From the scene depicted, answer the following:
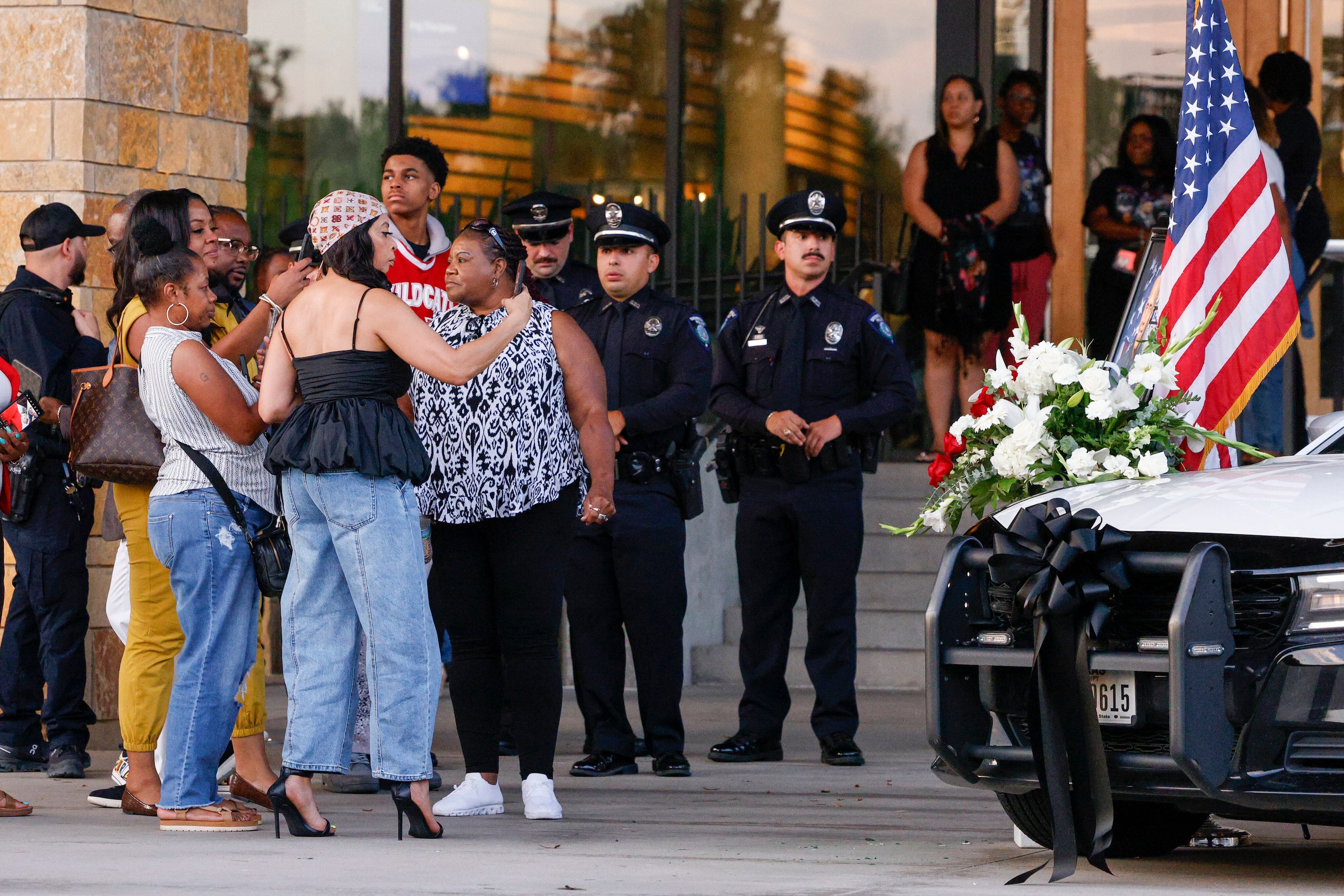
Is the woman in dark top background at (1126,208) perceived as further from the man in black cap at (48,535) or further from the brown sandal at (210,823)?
the brown sandal at (210,823)

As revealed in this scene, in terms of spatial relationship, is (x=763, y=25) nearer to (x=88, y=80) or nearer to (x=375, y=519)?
(x=88, y=80)

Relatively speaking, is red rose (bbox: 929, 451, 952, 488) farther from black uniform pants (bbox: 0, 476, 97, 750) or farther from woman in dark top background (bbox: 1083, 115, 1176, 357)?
woman in dark top background (bbox: 1083, 115, 1176, 357)

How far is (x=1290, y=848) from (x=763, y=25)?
989 centimetres

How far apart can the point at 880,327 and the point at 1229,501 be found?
3.20m

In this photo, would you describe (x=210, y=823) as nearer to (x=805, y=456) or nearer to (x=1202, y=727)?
(x=805, y=456)

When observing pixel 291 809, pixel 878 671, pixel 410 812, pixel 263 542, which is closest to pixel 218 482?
pixel 263 542

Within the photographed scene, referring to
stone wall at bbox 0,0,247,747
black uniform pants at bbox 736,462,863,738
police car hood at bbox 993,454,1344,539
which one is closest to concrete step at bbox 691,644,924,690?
black uniform pants at bbox 736,462,863,738

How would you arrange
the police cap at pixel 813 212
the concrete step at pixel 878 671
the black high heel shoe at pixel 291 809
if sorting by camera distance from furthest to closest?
the concrete step at pixel 878 671 → the police cap at pixel 813 212 → the black high heel shoe at pixel 291 809

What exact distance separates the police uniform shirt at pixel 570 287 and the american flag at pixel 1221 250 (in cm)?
245

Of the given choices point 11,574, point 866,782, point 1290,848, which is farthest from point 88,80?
point 1290,848

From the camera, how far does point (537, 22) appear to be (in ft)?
47.7

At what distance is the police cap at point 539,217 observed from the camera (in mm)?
8328

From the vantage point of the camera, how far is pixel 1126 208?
11.5 m

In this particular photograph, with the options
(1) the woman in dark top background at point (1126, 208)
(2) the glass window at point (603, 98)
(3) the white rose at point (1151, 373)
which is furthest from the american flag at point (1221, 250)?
(2) the glass window at point (603, 98)
